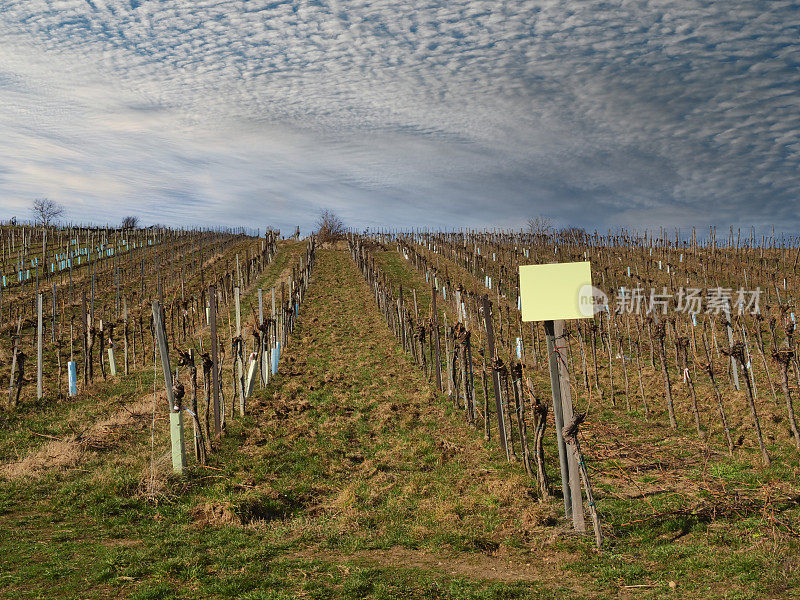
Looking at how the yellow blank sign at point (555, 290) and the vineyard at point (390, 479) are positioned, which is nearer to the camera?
the vineyard at point (390, 479)

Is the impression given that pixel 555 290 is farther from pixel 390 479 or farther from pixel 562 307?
pixel 390 479

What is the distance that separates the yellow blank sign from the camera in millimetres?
6445

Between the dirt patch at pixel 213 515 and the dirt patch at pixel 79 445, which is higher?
the dirt patch at pixel 79 445

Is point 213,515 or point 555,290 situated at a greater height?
point 555,290

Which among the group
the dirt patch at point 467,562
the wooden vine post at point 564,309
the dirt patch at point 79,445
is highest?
the wooden vine post at point 564,309

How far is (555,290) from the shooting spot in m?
6.55

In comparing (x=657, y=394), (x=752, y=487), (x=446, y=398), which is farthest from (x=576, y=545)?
(x=657, y=394)

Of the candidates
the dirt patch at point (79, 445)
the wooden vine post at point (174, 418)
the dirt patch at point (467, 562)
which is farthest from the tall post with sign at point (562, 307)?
the dirt patch at point (79, 445)

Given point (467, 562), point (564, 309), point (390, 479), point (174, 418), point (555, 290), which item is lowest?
point (467, 562)

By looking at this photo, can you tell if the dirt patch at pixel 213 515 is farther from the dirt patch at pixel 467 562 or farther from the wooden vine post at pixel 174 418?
the dirt patch at pixel 467 562

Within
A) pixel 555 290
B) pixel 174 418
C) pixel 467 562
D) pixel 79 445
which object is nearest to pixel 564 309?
pixel 555 290

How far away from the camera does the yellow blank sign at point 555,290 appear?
645 cm

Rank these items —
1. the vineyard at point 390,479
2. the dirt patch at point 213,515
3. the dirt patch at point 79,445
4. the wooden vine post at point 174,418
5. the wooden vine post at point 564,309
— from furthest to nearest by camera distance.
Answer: the dirt patch at point 79,445 < the wooden vine post at point 174,418 < the dirt patch at point 213,515 < the wooden vine post at point 564,309 < the vineyard at point 390,479

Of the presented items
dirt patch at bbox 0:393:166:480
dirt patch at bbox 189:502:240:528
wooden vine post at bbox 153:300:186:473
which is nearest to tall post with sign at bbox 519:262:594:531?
dirt patch at bbox 189:502:240:528
